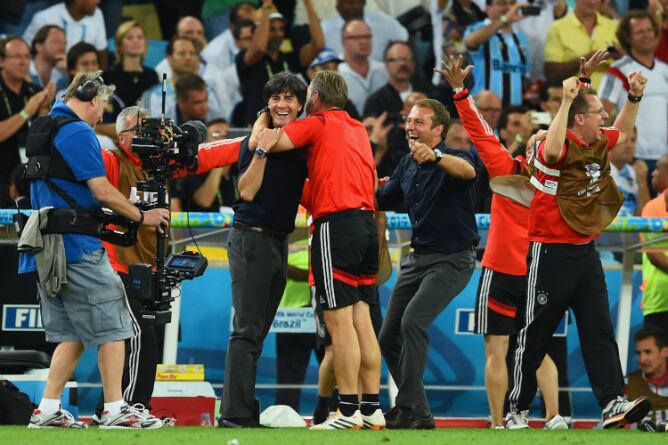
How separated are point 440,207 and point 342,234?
3.55ft

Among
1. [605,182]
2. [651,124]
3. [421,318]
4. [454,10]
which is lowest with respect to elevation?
[421,318]

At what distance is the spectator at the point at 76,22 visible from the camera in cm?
1339

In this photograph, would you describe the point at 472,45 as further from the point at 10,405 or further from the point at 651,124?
the point at 10,405

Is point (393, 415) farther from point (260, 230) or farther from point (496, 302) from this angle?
point (260, 230)

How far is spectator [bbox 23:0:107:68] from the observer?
13391mm

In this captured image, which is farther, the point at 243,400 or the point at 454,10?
the point at 454,10

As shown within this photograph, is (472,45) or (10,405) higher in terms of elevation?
(472,45)

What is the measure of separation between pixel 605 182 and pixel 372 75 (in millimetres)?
5883

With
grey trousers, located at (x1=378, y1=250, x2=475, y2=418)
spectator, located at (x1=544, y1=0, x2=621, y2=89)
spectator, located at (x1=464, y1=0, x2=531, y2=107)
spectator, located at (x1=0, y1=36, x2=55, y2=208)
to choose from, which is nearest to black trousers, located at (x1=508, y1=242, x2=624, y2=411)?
grey trousers, located at (x1=378, y1=250, x2=475, y2=418)

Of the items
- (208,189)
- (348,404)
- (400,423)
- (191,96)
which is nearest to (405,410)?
(400,423)

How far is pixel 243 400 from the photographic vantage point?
7930mm

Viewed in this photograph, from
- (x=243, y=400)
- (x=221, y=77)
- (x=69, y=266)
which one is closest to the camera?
(x=69, y=266)

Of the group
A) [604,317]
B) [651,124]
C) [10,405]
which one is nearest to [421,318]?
[604,317]

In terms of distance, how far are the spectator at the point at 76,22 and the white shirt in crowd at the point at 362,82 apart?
2570mm
